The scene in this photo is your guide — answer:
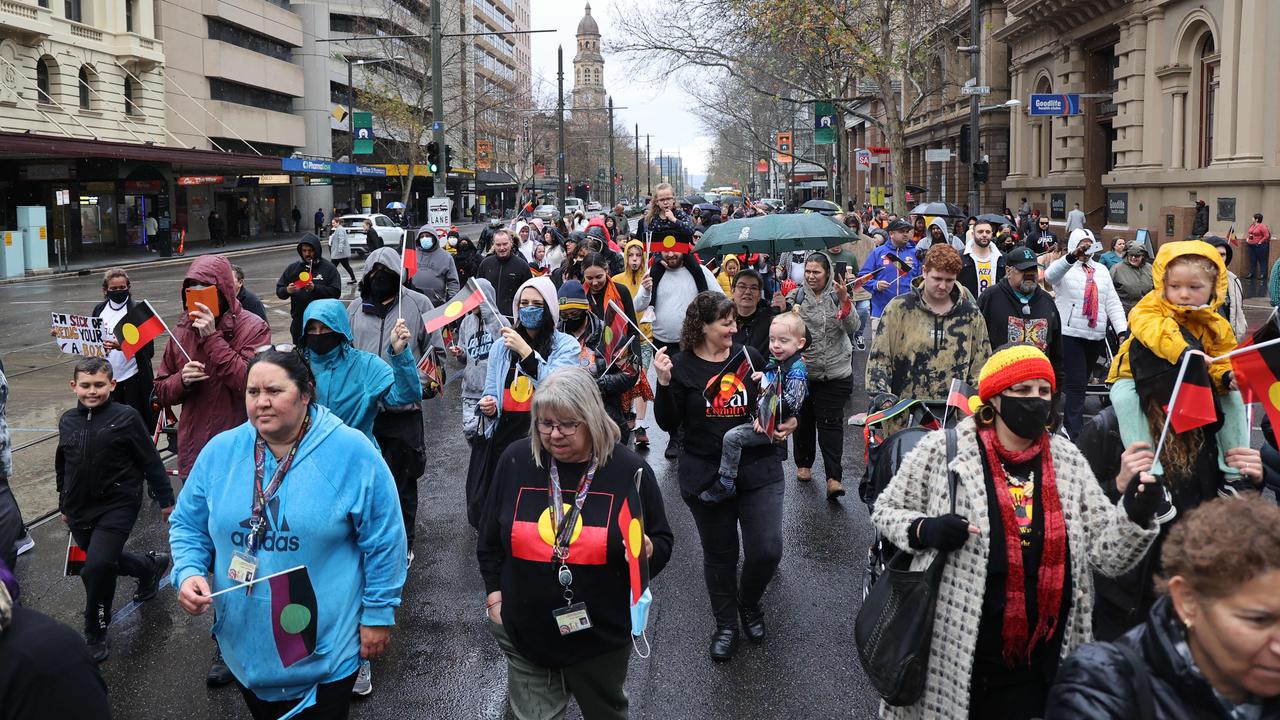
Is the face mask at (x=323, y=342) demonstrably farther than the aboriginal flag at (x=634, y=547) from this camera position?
Yes

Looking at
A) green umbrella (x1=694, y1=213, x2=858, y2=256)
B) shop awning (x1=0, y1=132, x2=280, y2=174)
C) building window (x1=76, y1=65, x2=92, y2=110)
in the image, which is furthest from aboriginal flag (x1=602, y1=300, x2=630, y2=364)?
building window (x1=76, y1=65, x2=92, y2=110)

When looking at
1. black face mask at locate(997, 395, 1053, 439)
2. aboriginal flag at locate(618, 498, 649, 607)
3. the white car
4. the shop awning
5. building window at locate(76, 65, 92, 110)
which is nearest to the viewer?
black face mask at locate(997, 395, 1053, 439)

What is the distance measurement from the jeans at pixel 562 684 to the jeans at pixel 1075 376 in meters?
6.81

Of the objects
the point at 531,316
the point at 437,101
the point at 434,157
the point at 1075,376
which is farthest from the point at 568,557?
the point at 434,157

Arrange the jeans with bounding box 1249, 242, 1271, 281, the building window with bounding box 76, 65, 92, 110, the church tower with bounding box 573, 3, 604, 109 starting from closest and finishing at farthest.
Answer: the jeans with bounding box 1249, 242, 1271, 281
the building window with bounding box 76, 65, 92, 110
the church tower with bounding box 573, 3, 604, 109

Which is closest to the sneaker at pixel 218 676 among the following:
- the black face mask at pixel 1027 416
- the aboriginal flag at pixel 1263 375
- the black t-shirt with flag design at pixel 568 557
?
the black t-shirt with flag design at pixel 568 557

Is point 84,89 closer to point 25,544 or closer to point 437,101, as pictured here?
point 437,101

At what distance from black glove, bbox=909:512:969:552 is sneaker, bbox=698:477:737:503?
2.04m

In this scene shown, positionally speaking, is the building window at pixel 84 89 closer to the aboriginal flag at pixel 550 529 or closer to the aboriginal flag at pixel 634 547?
the aboriginal flag at pixel 550 529

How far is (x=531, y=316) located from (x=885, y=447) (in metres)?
2.24

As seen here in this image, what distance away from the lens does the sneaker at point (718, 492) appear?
5.43 metres

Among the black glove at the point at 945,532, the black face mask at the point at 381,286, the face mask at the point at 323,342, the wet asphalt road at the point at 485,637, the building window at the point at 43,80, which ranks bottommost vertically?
the wet asphalt road at the point at 485,637

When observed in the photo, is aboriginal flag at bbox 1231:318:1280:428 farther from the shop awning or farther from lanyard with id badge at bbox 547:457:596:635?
the shop awning

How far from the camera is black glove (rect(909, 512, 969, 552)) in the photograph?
3348mm
